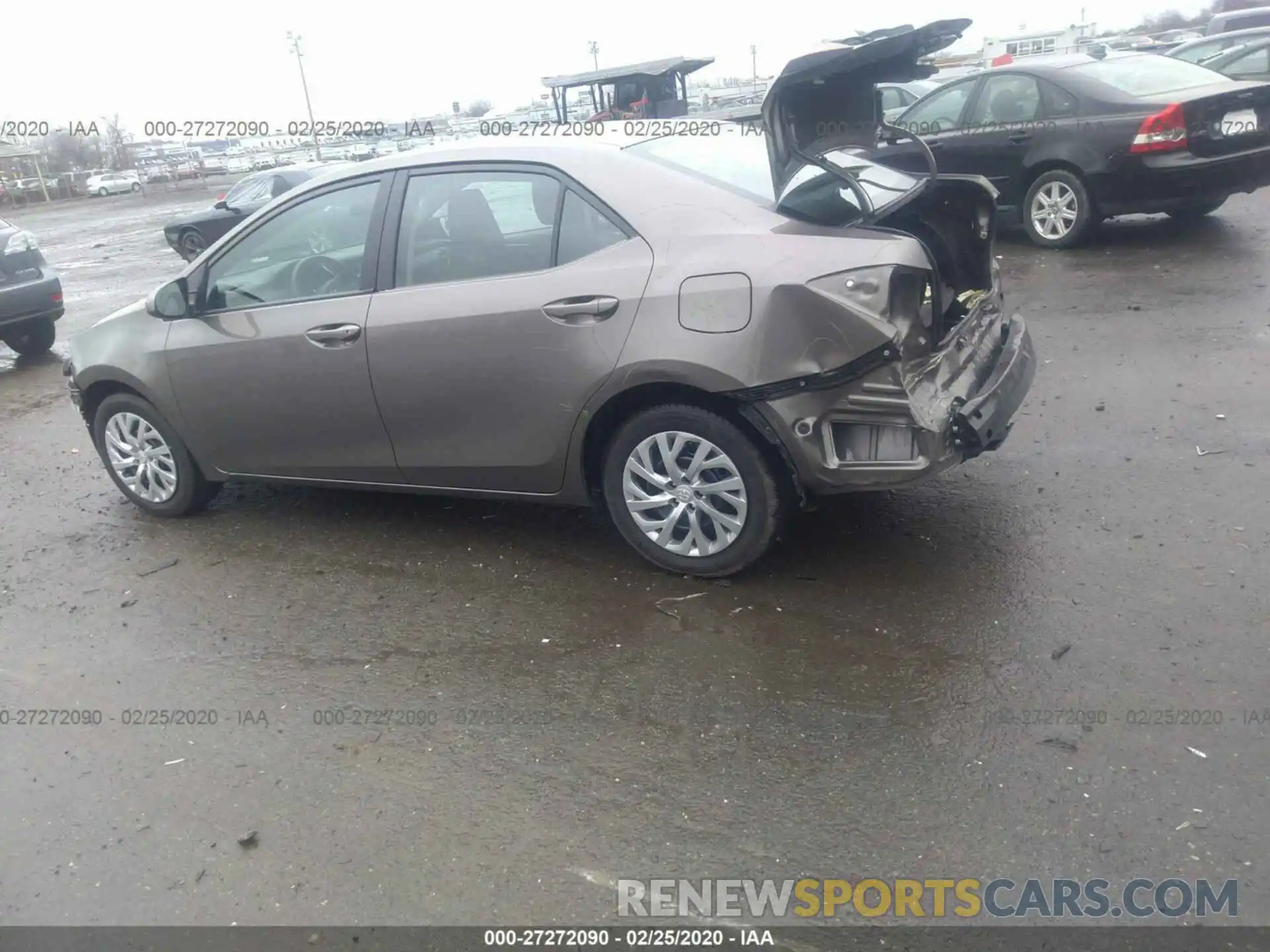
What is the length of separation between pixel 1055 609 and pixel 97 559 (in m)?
4.25

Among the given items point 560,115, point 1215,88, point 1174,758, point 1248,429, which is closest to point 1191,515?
point 1248,429

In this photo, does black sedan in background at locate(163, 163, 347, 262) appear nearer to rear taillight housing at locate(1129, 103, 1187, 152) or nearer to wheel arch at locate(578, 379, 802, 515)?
rear taillight housing at locate(1129, 103, 1187, 152)

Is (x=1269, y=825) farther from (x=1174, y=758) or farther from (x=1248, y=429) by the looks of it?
(x=1248, y=429)

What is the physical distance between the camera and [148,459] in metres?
5.22

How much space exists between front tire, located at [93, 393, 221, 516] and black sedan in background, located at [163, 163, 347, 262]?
10.6 m

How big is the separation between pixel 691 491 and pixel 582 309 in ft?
2.64

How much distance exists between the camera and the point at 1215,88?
8195 millimetres

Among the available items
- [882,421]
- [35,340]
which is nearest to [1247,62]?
[882,421]

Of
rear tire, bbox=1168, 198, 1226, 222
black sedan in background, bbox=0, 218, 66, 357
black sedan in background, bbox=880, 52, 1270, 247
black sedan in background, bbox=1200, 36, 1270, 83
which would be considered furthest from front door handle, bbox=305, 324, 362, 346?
black sedan in background, bbox=1200, 36, 1270, 83

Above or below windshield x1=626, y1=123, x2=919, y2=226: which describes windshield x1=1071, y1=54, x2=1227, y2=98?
A: above

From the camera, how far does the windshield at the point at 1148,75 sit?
8438 mm

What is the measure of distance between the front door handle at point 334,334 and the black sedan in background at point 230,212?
11658 millimetres

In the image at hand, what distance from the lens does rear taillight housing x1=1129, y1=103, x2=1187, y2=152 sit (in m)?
8.01

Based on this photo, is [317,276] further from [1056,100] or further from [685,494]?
[1056,100]
